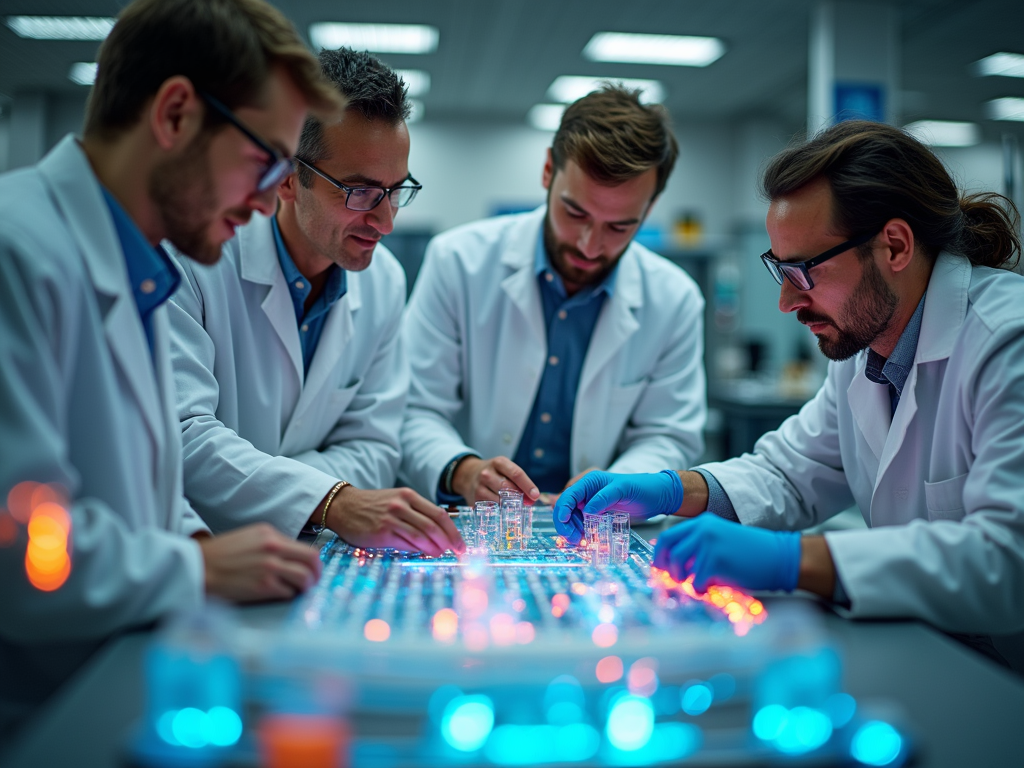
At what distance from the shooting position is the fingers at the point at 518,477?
1.95 metres

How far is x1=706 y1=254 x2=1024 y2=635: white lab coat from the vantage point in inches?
50.3

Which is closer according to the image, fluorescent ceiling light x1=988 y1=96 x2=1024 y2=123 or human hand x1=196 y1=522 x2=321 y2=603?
human hand x1=196 y1=522 x2=321 y2=603

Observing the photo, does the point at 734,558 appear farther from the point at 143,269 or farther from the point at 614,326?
the point at 614,326

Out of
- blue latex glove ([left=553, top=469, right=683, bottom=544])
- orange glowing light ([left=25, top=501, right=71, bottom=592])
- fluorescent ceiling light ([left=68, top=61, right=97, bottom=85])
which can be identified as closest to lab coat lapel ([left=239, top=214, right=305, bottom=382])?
blue latex glove ([left=553, top=469, right=683, bottom=544])

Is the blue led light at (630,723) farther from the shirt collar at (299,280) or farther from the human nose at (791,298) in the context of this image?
the shirt collar at (299,280)

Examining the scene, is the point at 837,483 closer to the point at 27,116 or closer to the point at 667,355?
the point at 667,355

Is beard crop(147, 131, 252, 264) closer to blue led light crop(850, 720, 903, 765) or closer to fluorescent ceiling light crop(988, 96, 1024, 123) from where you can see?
blue led light crop(850, 720, 903, 765)

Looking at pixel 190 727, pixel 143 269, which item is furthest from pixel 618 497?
pixel 190 727

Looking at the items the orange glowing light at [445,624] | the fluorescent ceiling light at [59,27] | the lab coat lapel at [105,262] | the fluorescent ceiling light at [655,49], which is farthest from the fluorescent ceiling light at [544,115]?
the orange glowing light at [445,624]

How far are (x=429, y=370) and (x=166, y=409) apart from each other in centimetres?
132

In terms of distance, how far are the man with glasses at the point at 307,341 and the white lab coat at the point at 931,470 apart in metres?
0.91

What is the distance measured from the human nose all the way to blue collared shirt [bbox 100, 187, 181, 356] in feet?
4.28

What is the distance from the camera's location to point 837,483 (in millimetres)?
2000

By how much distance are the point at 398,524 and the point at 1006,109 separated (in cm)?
1056
